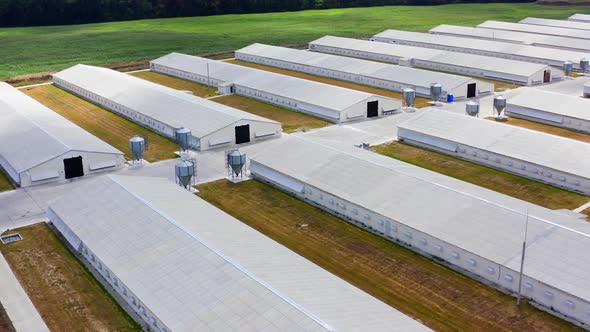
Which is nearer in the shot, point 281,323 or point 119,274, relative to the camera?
point 281,323

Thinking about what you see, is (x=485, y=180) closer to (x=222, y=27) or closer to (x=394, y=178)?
(x=394, y=178)

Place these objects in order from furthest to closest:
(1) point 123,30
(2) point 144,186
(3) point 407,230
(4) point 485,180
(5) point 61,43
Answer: (1) point 123,30 → (5) point 61,43 → (4) point 485,180 → (2) point 144,186 → (3) point 407,230

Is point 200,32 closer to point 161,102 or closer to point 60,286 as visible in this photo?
point 161,102

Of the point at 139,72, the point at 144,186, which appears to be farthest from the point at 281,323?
the point at 139,72

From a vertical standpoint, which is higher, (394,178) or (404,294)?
(394,178)

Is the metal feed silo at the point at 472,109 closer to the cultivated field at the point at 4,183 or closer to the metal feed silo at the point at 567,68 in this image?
the metal feed silo at the point at 567,68

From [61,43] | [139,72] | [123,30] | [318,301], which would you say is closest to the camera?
[318,301]

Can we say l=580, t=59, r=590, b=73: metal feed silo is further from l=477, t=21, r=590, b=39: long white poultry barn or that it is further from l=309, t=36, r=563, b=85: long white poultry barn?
l=477, t=21, r=590, b=39: long white poultry barn

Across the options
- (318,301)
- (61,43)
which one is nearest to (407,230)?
(318,301)

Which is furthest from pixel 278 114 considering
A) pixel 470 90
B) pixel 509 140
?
pixel 509 140
